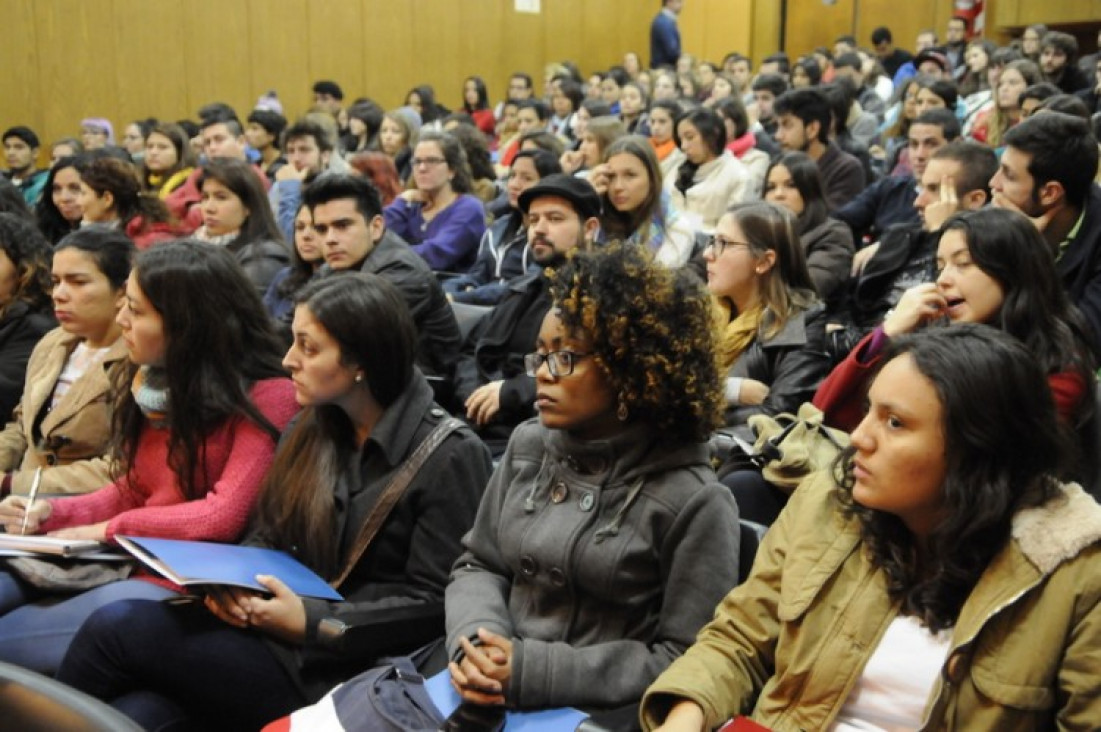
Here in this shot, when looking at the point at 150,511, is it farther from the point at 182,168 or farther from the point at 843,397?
the point at 182,168

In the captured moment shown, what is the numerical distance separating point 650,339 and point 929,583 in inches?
23.7

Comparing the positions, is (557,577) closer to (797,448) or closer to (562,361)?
(562,361)

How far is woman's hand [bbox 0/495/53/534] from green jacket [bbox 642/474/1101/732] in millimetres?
1604

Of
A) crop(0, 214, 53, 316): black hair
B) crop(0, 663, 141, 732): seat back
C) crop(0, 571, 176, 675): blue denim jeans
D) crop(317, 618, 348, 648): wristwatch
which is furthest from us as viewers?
crop(0, 214, 53, 316): black hair

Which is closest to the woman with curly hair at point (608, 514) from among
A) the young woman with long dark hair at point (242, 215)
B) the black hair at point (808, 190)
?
the black hair at point (808, 190)

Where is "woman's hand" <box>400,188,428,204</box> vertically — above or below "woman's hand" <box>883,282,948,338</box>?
below

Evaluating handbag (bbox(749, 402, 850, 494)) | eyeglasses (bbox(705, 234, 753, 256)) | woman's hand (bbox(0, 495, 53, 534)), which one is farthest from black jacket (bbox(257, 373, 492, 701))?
eyeglasses (bbox(705, 234, 753, 256))

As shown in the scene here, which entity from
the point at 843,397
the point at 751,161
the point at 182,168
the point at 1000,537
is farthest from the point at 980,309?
the point at 182,168

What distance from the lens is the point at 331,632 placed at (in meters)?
1.99

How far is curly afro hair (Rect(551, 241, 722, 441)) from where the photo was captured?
6.22 feet

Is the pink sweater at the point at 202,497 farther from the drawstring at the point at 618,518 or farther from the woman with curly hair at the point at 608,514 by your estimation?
the drawstring at the point at 618,518

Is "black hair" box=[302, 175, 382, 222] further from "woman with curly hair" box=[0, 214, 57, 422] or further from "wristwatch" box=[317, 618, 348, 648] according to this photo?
"wristwatch" box=[317, 618, 348, 648]

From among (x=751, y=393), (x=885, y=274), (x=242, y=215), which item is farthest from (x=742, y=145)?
(x=751, y=393)

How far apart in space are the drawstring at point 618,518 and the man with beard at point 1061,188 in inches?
72.6
